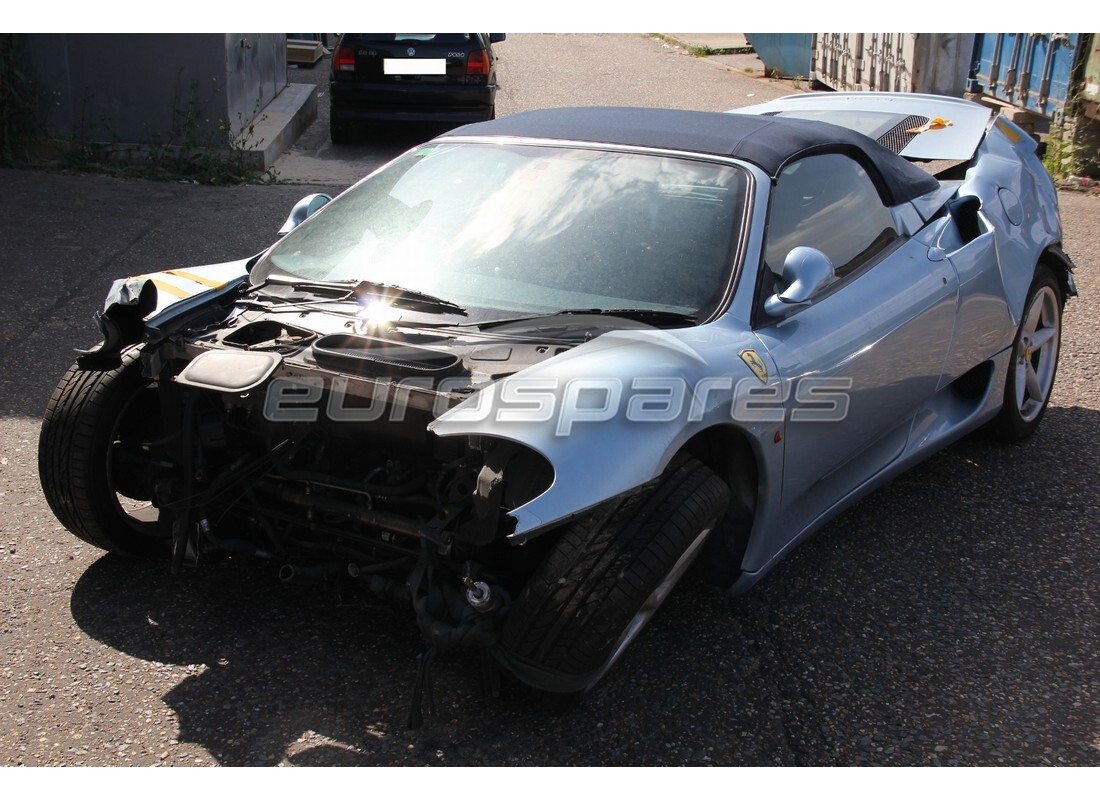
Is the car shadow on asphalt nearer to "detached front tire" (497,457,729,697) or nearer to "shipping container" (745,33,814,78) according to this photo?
"detached front tire" (497,457,729,697)

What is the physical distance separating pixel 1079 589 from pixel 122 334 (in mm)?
3142

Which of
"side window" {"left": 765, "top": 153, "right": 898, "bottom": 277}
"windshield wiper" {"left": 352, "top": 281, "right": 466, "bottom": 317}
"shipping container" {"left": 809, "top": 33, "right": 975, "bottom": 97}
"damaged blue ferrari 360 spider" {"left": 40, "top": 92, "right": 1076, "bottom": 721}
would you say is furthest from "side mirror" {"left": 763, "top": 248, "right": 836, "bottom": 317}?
"shipping container" {"left": 809, "top": 33, "right": 975, "bottom": 97}

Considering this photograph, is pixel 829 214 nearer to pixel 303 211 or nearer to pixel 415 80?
pixel 303 211

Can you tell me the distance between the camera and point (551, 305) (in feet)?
11.0

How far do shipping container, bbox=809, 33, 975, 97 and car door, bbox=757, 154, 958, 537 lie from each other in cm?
659

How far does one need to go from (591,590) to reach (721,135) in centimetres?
179

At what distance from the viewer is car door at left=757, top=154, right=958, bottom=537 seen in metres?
3.34

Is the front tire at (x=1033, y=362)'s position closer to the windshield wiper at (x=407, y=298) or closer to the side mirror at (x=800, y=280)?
the side mirror at (x=800, y=280)

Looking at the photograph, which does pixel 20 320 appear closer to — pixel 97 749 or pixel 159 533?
pixel 159 533

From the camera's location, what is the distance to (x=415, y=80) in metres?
11.5

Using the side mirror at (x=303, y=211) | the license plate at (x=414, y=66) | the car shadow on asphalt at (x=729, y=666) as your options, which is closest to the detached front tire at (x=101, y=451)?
the car shadow on asphalt at (x=729, y=666)

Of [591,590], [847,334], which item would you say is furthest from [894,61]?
[591,590]

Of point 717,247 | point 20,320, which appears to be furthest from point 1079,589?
point 20,320

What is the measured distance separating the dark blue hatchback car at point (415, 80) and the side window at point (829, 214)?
7.81 meters
